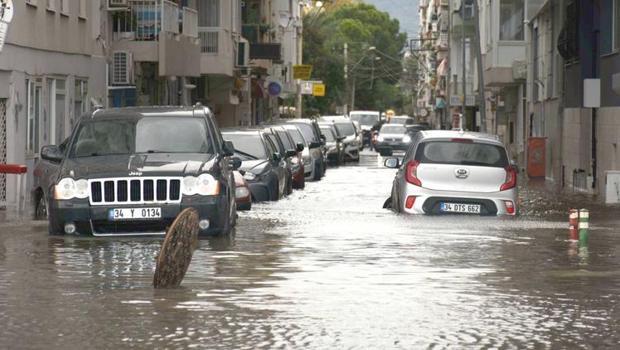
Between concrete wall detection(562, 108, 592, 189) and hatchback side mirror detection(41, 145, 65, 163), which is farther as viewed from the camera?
concrete wall detection(562, 108, 592, 189)

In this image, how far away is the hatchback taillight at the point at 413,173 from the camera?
80.4 ft

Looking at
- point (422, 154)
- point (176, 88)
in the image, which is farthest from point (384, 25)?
point (422, 154)

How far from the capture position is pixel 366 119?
111 m

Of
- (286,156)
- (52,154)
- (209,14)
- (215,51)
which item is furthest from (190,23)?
(52,154)

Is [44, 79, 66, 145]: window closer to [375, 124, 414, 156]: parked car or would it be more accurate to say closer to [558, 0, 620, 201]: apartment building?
[558, 0, 620, 201]: apartment building

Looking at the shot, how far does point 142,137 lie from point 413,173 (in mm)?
5520

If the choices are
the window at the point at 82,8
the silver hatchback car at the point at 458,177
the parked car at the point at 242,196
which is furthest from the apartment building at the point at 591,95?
the window at the point at 82,8

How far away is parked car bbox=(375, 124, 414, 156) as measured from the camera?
80812 mm

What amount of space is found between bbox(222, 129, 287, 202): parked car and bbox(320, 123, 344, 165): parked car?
2813 centimetres

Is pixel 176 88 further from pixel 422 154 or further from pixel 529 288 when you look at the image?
pixel 529 288

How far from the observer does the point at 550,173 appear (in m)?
51.9

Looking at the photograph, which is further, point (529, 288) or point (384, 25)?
point (384, 25)

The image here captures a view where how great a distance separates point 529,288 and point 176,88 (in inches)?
1622

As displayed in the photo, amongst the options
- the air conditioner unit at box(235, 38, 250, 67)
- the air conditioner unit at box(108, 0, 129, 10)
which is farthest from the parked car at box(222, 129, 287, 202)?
the air conditioner unit at box(235, 38, 250, 67)
